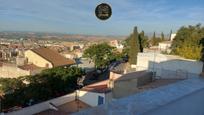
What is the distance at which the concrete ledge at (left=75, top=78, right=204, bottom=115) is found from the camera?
4.27ft

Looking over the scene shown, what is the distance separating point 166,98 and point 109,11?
3777 mm

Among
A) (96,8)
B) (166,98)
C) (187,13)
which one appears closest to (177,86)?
(166,98)

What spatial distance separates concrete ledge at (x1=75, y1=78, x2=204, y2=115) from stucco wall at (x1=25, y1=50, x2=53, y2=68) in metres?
20.2

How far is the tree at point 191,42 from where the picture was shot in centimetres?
1582

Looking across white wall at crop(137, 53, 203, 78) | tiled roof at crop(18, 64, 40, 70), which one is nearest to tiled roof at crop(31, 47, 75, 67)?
tiled roof at crop(18, 64, 40, 70)

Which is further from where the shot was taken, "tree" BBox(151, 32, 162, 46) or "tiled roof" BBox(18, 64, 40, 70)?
"tree" BBox(151, 32, 162, 46)

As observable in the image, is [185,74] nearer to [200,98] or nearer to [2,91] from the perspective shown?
[2,91]

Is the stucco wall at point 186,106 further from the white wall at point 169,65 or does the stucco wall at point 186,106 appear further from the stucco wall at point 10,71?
the stucco wall at point 10,71

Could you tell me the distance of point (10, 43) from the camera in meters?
46.0

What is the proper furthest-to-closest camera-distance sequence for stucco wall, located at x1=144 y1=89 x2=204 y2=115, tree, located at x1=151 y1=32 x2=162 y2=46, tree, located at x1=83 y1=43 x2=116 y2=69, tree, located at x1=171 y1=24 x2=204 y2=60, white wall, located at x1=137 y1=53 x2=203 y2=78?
tree, located at x1=151 y1=32 x2=162 y2=46, tree, located at x1=83 y1=43 x2=116 y2=69, tree, located at x1=171 y1=24 x2=204 y2=60, white wall, located at x1=137 y1=53 x2=203 y2=78, stucco wall, located at x1=144 y1=89 x2=204 y2=115

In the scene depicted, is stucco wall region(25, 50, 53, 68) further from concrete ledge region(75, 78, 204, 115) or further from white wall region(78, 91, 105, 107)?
concrete ledge region(75, 78, 204, 115)

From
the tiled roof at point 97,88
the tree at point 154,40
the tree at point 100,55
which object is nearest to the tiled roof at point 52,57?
the tree at point 100,55

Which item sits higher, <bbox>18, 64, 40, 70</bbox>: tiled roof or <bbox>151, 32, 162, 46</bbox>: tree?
<bbox>151, 32, 162, 46</bbox>: tree

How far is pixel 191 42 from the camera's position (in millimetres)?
17484
